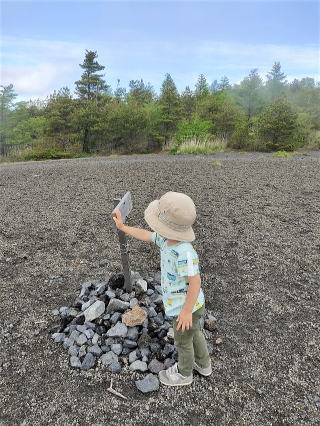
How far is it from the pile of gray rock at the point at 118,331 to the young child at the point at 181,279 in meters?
0.22

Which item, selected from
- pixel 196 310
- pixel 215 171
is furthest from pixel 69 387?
pixel 215 171

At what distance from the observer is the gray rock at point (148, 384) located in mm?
2189

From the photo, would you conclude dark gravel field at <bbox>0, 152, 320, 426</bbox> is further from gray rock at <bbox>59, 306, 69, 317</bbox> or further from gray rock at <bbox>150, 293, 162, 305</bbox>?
gray rock at <bbox>150, 293, 162, 305</bbox>

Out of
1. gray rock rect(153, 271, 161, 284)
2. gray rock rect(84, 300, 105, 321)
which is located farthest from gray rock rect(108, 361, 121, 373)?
gray rock rect(153, 271, 161, 284)

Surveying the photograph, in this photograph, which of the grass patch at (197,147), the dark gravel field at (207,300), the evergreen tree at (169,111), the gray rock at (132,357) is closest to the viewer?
the dark gravel field at (207,300)

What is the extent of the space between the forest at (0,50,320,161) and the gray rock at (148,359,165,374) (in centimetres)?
1241

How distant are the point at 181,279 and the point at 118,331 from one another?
856 millimetres

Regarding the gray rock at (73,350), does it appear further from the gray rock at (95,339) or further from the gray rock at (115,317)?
the gray rock at (115,317)

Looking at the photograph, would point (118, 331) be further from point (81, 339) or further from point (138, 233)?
point (138, 233)

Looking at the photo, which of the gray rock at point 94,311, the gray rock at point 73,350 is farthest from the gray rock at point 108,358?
the gray rock at point 94,311

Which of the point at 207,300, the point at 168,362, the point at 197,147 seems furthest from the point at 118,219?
the point at 197,147

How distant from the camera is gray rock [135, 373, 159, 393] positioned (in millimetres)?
2189

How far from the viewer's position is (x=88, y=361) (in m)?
2.38

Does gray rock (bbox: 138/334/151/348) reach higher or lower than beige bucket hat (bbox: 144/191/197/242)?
lower
